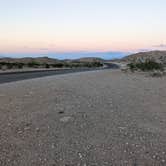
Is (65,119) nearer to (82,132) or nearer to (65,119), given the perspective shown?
(65,119)

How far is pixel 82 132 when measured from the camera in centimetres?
700

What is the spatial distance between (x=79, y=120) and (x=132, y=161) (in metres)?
2.89

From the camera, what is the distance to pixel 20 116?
8.55 m

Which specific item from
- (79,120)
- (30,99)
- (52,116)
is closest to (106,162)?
(79,120)

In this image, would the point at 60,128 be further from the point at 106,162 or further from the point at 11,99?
the point at 11,99

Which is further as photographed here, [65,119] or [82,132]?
[65,119]

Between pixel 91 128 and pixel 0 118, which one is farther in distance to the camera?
pixel 0 118

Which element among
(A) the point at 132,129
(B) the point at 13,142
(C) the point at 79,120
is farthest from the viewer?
(C) the point at 79,120

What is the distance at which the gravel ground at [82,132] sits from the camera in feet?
17.9

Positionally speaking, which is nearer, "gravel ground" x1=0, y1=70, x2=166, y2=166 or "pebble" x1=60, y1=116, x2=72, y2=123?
"gravel ground" x1=0, y1=70, x2=166, y2=166

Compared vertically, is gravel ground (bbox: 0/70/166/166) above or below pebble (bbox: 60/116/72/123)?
below

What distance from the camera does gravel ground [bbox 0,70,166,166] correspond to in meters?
5.47

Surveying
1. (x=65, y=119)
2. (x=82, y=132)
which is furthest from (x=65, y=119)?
(x=82, y=132)

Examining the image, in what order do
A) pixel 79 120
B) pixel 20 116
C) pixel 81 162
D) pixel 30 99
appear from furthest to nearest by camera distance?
pixel 30 99, pixel 20 116, pixel 79 120, pixel 81 162
